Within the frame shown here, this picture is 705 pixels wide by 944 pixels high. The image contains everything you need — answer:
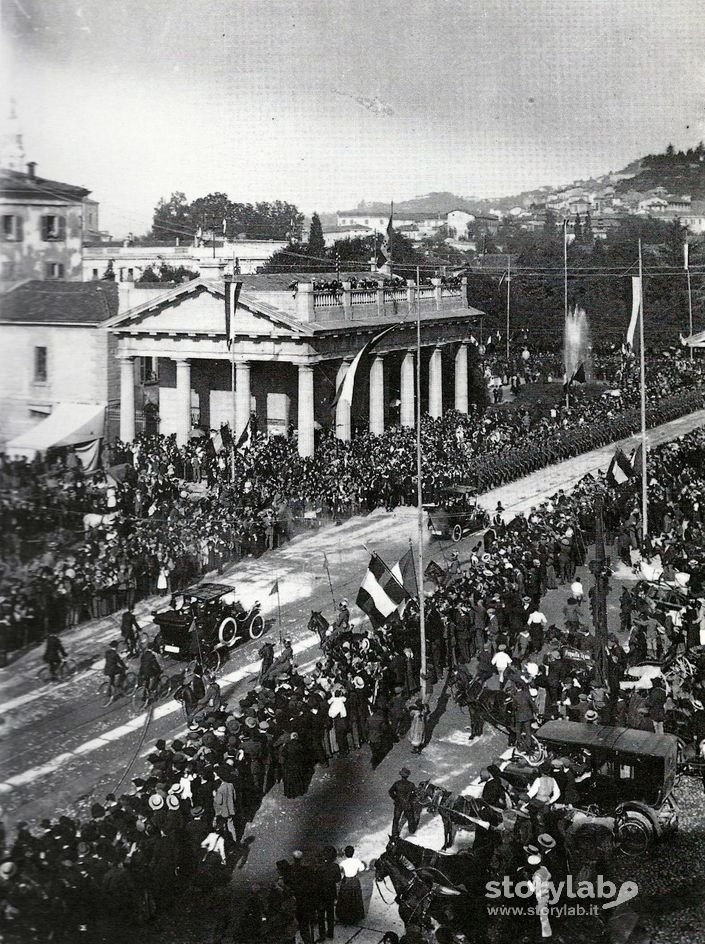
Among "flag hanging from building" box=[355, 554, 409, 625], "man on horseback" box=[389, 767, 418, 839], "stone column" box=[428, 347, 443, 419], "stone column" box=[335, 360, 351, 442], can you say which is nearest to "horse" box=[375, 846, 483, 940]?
"man on horseback" box=[389, 767, 418, 839]

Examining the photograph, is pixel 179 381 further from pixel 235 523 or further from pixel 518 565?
pixel 518 565

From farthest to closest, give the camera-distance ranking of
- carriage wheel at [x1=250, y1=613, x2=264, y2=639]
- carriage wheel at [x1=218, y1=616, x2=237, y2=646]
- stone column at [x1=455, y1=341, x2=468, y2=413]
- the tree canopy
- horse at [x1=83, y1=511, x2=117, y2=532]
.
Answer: stone column at [x1=455, y1=341, x2=468, y2=413]
the tree canopy
horse at [x1=83, y1=511, x2=117, y2=532]
carriage wheel at [x1=250, y1=613, x2=264, y2=639]
carriage wheel at [x1=218, y1=616, x2=237, y2=646]

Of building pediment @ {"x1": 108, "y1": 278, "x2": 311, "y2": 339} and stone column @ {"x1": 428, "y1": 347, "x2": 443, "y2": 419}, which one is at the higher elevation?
building pediment @ {"x1": 108, "y1": 278, "x2": 311, "y2": 339}

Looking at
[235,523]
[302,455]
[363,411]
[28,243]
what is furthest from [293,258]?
[28,243]

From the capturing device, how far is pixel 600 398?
47875 millimetres

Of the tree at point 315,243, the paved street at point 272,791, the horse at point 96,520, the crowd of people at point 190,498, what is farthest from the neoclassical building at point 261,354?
the tree at point 315,243

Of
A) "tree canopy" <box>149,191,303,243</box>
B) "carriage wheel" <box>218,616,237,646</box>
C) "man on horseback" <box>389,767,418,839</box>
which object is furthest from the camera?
"tree canopy" <box>149,191,303,243</box>

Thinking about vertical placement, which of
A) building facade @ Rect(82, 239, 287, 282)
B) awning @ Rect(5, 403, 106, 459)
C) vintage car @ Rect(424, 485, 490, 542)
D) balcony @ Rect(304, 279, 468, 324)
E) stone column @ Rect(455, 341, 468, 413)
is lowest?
vintage car @ Rect(424, 485, 490, 542)

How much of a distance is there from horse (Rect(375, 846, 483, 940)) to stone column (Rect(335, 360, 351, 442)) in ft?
71.4

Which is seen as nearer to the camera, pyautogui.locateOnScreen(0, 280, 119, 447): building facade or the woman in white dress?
the woman in white dress

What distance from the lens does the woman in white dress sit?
12.3 metres

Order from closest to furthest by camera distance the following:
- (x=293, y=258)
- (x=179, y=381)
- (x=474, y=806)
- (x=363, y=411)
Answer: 1. (x=474, y=806)
2. (x=179, y=381)
3. (x=363, y=411)
4. (x=293, y=258)

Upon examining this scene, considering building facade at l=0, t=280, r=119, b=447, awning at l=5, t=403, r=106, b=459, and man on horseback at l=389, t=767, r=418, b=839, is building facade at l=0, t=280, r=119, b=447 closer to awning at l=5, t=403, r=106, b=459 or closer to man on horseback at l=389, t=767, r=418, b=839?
awning at l=5, t=403, r=106, b=459

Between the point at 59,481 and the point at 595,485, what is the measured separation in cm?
1929
